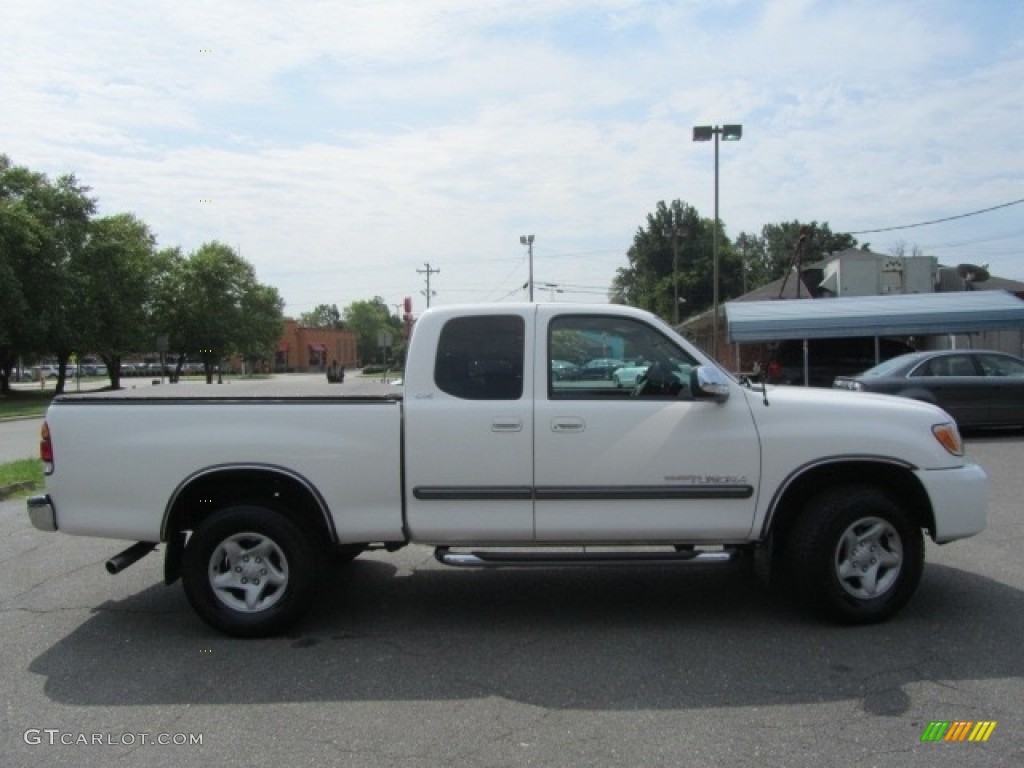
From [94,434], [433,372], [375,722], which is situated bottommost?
[375,722]

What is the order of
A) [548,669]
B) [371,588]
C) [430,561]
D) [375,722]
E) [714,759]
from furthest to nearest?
[430,561]
[371,588]
[548,669]
[375,722]
[714,759]

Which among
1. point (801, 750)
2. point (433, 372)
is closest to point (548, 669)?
point (801, 750)

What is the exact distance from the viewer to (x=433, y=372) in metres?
5.03

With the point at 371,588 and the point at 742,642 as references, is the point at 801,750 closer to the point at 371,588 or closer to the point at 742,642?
the point at 742,642

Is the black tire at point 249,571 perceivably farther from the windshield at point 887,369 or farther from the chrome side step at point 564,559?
the windshield at point 887,369

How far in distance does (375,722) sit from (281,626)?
1.32 m

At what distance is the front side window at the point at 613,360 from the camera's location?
16.5 ft

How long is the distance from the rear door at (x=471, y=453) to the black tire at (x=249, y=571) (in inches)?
28.0

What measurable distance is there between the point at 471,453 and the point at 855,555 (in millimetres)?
2311

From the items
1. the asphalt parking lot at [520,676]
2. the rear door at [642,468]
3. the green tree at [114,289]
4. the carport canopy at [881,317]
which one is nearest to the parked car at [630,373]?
the rear door at [642,468]

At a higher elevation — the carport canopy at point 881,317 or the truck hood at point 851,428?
the carport canopy at point 881,317

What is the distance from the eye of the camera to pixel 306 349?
4008 inches

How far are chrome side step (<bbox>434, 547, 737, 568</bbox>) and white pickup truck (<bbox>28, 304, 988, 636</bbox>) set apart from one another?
1 centimetres

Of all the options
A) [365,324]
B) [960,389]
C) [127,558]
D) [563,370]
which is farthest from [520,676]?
[365,324]
